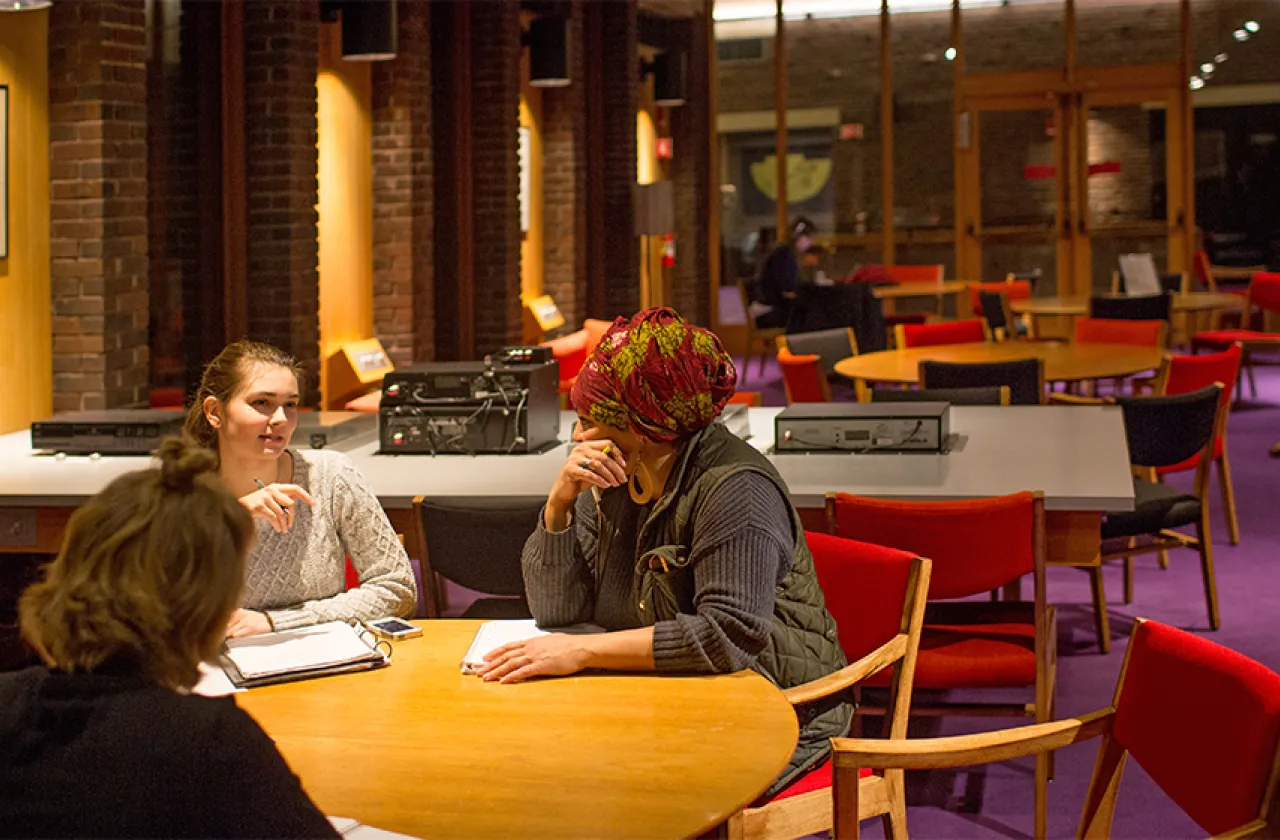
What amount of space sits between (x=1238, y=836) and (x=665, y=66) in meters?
13.4

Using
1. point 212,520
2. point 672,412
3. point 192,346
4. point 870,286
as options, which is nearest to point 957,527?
point 672,412

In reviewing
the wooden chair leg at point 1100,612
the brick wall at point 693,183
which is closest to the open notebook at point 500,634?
the wooden chair leg at point 1100,612

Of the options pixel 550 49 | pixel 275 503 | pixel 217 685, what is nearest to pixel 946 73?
pixel 550 49

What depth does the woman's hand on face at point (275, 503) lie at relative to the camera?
2.91 m

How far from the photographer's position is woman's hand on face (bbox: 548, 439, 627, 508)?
2795 mm

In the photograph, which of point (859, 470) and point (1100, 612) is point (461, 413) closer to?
point (859, 470)

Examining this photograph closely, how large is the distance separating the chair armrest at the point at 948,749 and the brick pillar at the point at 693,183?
550 inches

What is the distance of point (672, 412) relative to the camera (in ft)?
9.06

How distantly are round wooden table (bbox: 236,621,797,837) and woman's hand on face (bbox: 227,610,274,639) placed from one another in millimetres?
350

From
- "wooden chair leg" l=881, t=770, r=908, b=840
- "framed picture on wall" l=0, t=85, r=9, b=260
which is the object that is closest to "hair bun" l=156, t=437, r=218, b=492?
"wooden chair leg" l=881, t=770, r=908, b=840

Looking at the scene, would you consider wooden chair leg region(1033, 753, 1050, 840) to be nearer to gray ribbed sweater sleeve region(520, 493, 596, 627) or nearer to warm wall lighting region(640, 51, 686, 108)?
gray ribbed sweater sleeve region(520, 493, 596, 627)

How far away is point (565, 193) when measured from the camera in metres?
12.7

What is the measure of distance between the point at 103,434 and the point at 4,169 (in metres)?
1.83

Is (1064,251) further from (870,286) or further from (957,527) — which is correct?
(957,527)
